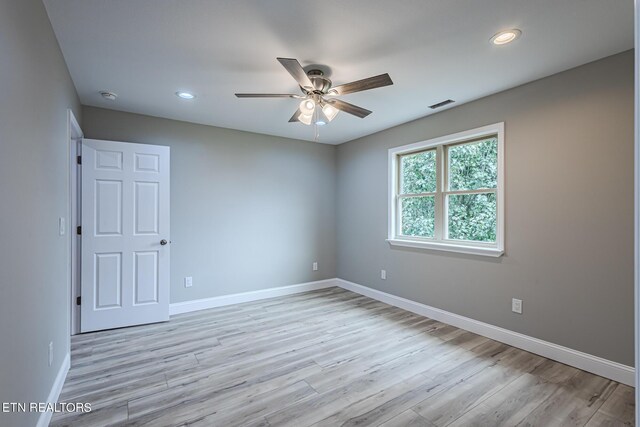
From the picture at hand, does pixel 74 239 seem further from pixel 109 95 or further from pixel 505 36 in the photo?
pixel 505 36

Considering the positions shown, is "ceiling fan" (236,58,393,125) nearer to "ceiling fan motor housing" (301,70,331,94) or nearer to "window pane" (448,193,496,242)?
"ceiling fan motor housing" (301,70,331,94)

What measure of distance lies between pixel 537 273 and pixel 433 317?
1.30m

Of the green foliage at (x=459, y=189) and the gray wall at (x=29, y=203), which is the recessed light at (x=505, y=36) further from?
the gray wall at (x=29, y=203)

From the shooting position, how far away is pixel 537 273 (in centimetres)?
273

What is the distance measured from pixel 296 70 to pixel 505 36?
1.44 meters

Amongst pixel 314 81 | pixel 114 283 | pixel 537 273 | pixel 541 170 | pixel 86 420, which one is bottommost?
pixel 86 420

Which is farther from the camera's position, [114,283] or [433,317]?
[433,317]

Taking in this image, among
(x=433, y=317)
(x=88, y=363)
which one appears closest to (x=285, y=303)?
(x=433, y=317)

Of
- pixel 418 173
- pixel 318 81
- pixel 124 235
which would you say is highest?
pixel 318 81

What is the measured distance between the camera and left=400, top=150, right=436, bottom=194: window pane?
380 cm

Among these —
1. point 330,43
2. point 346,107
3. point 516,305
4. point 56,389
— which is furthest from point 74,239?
point 516,305

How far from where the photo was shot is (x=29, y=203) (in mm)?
1602

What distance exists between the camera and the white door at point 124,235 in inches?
127

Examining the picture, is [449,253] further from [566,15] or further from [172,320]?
[172,320]
